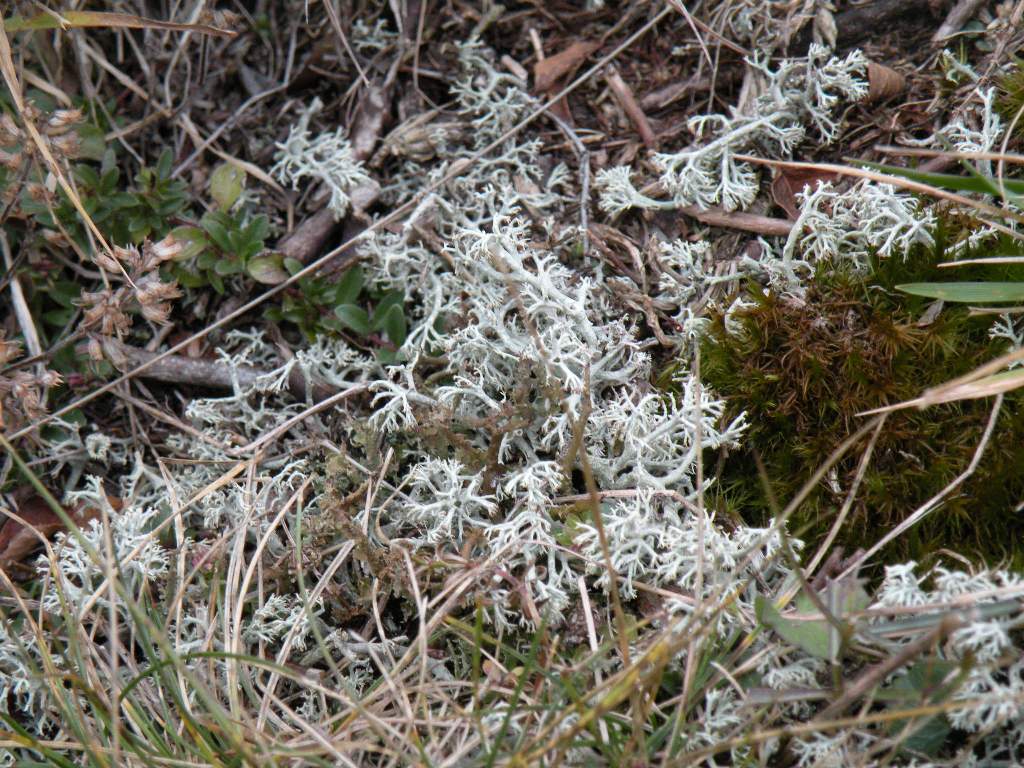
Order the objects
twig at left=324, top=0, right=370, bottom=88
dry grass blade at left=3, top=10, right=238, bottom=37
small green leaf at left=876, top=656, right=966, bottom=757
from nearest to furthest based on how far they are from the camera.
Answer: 1. small green leaf at left=876, top=656, right=966, bottom=757
2. dry grass blade at left=3, top=10, right=238, bottom=37
3. twig at left=324, top=0, right=370, bottom=88

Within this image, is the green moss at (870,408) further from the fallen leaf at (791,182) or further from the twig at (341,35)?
the twig at (341,35)

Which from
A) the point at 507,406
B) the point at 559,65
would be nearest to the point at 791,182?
the point at 559,65

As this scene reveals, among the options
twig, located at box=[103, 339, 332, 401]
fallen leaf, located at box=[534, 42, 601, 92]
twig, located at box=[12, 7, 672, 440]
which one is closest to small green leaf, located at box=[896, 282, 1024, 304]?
twig, located at box=[12, 7, 672, 440]

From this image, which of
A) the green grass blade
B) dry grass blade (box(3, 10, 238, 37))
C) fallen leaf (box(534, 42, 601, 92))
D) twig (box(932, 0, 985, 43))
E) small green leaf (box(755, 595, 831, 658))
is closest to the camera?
small green leaf (box(755, 595, 831, 658))

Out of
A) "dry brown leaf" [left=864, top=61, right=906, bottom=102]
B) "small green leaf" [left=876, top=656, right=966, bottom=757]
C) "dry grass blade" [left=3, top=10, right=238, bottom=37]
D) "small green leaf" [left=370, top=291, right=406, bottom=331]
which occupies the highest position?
"dry grass blade" [left=3, top=10, right=238, bottom=37]

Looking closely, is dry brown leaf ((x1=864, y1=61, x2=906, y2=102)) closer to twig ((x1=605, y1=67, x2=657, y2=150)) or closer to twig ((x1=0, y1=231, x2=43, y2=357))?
twig ((x1=605, y1=67, x2=657, y2=150))

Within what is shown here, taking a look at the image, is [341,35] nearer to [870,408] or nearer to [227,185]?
[227,185]
